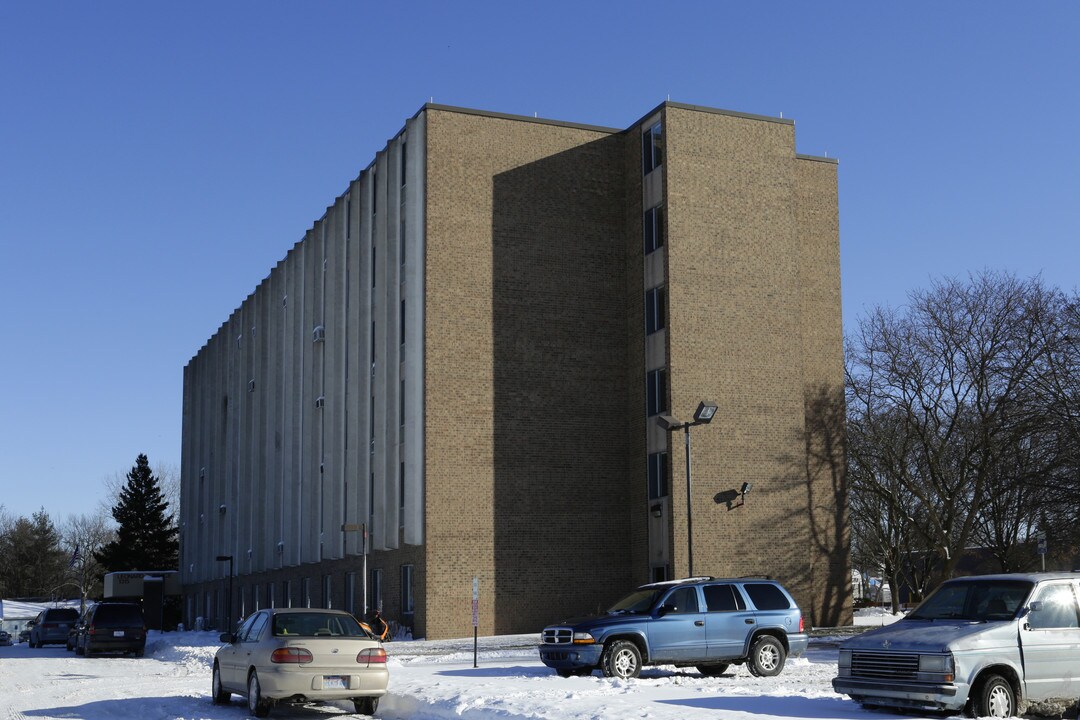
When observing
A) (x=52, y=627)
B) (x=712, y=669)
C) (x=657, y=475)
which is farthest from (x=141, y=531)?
(x=712, y=669)

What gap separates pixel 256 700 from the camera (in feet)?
58.9

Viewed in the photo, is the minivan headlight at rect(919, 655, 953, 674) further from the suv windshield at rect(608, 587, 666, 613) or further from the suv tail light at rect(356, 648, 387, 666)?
the suv windshield at rect(608, 587, 666, 613)

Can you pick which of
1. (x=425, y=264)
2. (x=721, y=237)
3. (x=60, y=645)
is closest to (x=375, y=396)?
(x=425, y=264)

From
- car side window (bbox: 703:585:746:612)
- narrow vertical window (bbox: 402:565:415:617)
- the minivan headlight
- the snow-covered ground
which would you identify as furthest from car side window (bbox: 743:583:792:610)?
narrow vertical window (bbox: 402:565:415:617)

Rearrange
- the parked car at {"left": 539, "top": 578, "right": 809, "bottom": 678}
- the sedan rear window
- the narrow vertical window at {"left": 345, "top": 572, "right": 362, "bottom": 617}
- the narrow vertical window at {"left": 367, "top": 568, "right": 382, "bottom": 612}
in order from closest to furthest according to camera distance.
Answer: the sedan rear window, the parked car at {"left": 539, "top": 578, "right": 809, "bottom": 678}, the narrow vertical window at {"left": 367, "top": 568, "right": 382, "bottom": 612}, the narrow vertical window at {"left": 345, "top": 572, "right": 362, "bottom": 617}

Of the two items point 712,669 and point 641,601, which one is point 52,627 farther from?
point 712,669

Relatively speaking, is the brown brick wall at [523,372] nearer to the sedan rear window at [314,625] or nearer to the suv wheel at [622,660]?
the suv wheel at [622,660]

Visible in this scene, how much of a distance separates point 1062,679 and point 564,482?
27.4 m

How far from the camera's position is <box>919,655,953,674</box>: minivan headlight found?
14680mm

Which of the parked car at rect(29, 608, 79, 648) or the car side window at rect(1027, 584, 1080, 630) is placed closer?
the car side window at rect(1027, 584, 1080, 630)

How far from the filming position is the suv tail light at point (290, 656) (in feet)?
58.2

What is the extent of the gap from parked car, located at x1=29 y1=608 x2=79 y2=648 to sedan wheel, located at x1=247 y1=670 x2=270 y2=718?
38.8 metres

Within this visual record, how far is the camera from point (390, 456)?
43562 mm

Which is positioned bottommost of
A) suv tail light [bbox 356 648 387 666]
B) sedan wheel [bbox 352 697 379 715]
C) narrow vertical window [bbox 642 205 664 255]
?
sedan wheel [bbox 352 697 379 715]
